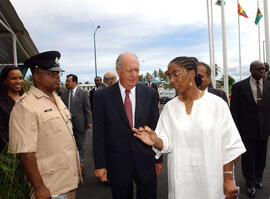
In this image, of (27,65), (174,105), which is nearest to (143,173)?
(174,105)

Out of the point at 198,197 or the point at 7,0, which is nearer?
the point at 198,197

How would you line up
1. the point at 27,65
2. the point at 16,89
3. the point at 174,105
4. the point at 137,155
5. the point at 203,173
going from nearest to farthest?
the point at 203,173
the point at 174,105
the point at 27,65
the point at 137,155
the point at 16,89

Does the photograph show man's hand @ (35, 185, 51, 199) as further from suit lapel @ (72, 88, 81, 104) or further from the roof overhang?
the roof overhang

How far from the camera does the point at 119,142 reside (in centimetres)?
266

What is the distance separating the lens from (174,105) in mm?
2283

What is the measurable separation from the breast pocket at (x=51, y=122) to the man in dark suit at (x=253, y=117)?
3303 mm

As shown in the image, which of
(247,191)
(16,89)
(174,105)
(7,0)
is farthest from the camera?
(7,0)

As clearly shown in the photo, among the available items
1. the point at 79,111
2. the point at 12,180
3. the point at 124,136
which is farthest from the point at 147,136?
the point at 79,111

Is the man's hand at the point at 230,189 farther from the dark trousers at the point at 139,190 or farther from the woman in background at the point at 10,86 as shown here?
the woman in background at the point at 10,86

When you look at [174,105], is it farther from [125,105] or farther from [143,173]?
[143,173]

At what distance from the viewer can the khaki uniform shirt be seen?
2059 millimetres

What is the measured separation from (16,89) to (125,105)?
5.47ft

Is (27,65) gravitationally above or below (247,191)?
above

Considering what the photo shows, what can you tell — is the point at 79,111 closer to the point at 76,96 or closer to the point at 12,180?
the point at 76,96
